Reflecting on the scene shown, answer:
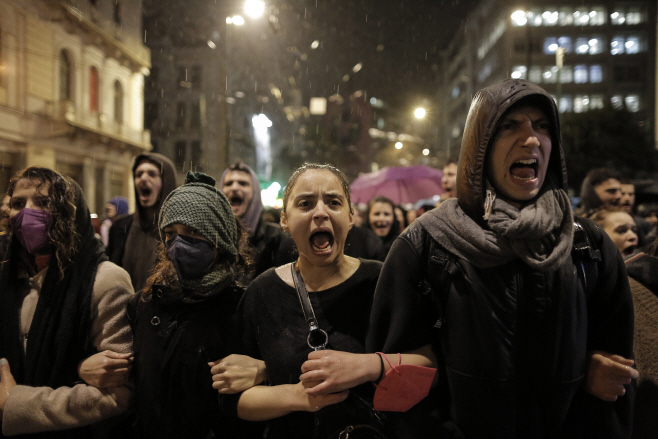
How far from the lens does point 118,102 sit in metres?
9.09

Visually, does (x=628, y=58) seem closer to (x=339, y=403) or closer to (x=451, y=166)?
(x=451, y=166)

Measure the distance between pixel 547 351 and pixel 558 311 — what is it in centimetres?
17

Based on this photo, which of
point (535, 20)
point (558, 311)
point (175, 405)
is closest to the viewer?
point (558, 311)

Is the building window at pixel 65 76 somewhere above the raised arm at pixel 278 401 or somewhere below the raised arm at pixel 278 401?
above

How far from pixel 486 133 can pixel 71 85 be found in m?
6.83

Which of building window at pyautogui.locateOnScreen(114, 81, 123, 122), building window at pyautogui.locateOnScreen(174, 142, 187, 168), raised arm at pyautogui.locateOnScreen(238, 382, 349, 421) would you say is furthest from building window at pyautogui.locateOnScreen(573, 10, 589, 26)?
raised arm at pyautogui.locateOnScreen(238, 382, 349, 421)

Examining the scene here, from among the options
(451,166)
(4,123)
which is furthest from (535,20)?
(4,123)

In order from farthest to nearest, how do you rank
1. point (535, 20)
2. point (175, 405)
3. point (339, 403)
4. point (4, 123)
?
1. point (535, 20)
2. point (4, 123)
3. point (175, 405)
4. point (339, 403)

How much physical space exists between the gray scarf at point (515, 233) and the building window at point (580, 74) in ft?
202

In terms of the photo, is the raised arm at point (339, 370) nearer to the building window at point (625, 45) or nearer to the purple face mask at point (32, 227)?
the purple face mask at point (32, 227)

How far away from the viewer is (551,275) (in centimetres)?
158

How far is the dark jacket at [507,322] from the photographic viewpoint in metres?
1.58

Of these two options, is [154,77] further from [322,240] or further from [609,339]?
[609,339]

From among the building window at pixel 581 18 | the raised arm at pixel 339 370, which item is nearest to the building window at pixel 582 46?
the building window at pixel 581 18
